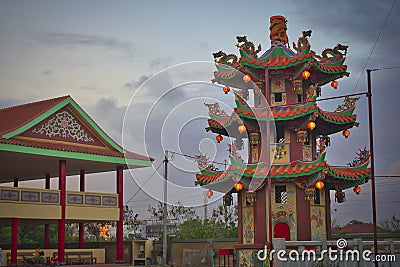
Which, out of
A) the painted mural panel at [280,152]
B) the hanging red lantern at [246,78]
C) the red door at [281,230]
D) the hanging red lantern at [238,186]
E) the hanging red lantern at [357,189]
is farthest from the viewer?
the hanging red lantern at [357,189]

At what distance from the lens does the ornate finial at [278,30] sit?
30.4 metres

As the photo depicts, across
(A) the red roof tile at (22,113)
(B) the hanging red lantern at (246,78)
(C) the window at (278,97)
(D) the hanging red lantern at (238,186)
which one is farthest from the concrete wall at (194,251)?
(A) the red roof tile at (22,113)

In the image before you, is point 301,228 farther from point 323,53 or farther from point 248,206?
point 323,53

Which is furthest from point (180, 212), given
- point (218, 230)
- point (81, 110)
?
point (81, 110)

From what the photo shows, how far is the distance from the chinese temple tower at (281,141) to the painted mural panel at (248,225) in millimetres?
45

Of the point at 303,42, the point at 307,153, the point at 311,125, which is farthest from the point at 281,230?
the point at 303,42

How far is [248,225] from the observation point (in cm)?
2880

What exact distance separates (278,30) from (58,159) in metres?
11.9

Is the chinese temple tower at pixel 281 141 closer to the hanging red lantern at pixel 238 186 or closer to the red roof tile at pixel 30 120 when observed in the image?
the hanging red lantern at pixel 238 186

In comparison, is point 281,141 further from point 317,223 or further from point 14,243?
point 14,243

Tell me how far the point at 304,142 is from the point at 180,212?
31343mm

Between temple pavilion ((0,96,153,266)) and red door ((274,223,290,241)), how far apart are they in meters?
8.19

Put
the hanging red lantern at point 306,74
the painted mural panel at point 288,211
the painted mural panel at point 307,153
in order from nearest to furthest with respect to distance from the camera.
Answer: the painted mural panel at point 288,211, the hanging red lantern at point 306,74, the painted mural panel at point 307,153

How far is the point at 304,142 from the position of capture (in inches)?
1148
